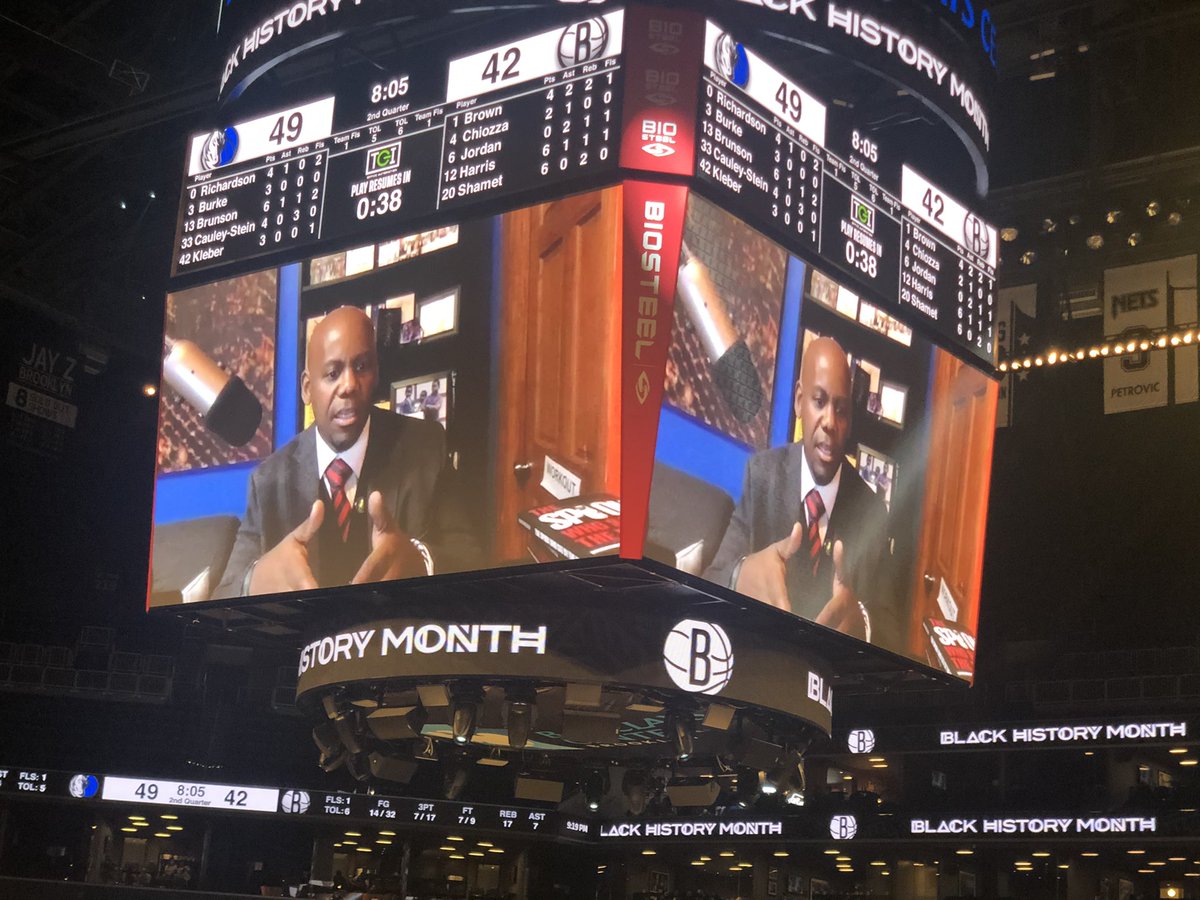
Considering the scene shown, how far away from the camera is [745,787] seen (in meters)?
12.4

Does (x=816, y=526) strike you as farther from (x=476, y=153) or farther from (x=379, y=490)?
(x=476, y=153)

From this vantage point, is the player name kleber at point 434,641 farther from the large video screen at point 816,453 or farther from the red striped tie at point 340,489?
the large video screen at point 816,453

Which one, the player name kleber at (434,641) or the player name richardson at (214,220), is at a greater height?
the player name richardson at (214,220)

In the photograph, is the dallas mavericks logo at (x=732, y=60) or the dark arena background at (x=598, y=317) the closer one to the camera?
the dark arena background at (x=598, y=317)

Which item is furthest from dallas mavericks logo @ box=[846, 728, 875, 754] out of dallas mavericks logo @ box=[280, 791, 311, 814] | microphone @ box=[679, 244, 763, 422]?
microphone @ box=[679, 244, 763, 422]

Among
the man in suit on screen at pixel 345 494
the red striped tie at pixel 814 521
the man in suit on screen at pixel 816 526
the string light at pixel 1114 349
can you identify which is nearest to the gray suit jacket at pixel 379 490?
the man in suit on screen at pixel 345 494

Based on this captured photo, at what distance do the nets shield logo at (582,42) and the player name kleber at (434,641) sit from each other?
3691 millimetres

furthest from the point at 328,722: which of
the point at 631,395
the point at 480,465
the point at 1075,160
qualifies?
the point at 1075,160

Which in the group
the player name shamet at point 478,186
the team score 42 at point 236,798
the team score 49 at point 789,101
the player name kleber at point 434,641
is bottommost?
the team score 42 at point 236,798

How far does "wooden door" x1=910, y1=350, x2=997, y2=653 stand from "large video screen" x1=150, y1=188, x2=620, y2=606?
303 cm

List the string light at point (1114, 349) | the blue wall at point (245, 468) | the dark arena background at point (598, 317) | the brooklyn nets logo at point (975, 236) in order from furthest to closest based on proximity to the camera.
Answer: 1. the string light at point (1114, 349)
2. the brooklyn nets logo at point (975, 236)
3. the blue wall at point (245, 468)
4. the dark arena background at point (598, 317)

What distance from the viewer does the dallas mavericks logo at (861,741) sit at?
21562 mm

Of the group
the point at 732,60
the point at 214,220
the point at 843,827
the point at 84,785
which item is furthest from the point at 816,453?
the point at 84,785

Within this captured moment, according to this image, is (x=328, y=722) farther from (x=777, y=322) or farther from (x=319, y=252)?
(x=777, y=322)
